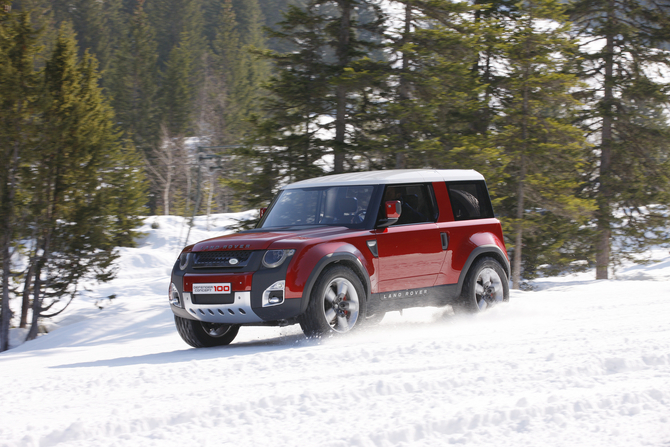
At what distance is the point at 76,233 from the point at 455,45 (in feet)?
44.2

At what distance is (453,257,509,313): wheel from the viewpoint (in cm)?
849

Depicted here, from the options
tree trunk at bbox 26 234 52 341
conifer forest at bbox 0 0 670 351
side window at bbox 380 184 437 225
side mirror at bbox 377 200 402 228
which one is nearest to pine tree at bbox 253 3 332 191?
conifer forest at bbox 0 0 670 351

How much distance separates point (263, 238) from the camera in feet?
22.7

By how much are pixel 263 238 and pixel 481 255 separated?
3.19 m

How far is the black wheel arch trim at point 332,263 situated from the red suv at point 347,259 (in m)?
0.01

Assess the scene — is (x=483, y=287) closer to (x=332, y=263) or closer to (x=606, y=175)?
(x=332, y=263)

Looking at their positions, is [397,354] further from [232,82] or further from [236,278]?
[232,82]

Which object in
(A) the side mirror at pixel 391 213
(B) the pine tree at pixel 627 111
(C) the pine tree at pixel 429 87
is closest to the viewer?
(A) the side mirror at pixel 391 213

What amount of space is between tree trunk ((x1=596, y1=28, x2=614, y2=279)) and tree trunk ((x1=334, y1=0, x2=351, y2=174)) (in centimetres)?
1157

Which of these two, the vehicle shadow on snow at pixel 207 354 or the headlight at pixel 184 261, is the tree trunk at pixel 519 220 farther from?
the headlight at pixel 184 261

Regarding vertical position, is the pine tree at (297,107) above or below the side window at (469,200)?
above

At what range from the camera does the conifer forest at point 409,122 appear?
708 inches

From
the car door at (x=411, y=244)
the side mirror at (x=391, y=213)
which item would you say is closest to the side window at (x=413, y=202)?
the car door at (x=411, y=244)

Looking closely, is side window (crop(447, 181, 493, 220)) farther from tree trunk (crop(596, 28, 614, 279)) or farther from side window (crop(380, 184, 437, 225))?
tree trunk (crop(596, 28, 614, 279))
